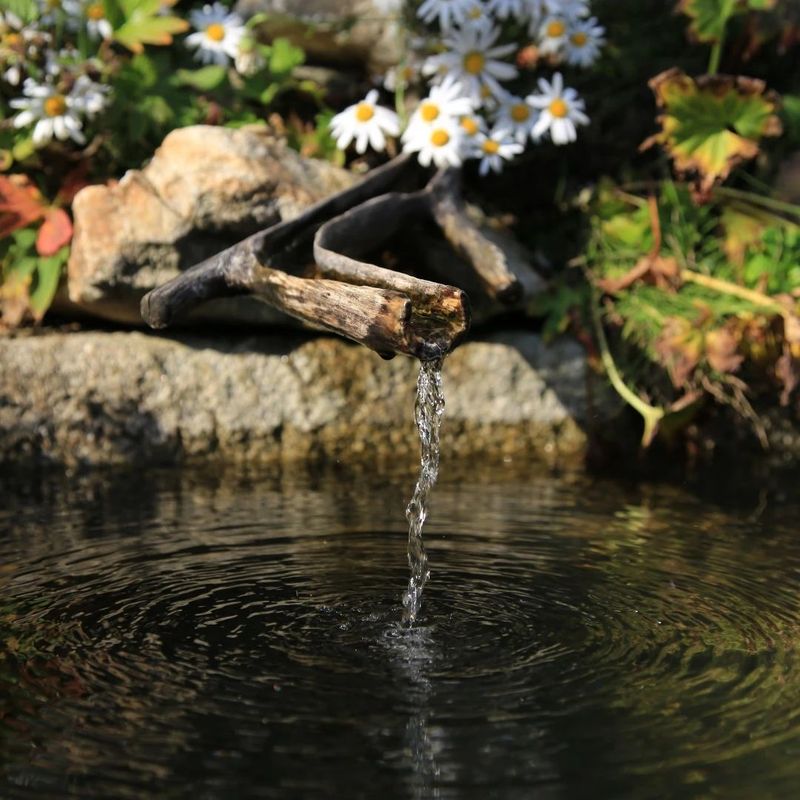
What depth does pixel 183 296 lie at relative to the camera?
4461mm

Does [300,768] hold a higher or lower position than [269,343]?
lower

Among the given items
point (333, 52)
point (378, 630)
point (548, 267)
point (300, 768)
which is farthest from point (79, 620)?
point (333, 52)

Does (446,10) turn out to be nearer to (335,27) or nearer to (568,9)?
(568,9)

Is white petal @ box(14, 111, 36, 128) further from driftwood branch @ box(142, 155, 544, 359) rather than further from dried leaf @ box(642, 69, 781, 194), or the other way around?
dried leaf @ box(642, 69, 781, 194)

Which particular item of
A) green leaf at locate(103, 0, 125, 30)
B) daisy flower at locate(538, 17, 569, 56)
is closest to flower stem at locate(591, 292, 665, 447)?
daisy flower at locate(538, 17, 569, 56)

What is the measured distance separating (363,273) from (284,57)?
7.87ft

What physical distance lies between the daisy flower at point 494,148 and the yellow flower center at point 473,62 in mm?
279

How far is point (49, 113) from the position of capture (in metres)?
5.55

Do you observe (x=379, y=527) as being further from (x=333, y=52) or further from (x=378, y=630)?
(x=333, y=52)

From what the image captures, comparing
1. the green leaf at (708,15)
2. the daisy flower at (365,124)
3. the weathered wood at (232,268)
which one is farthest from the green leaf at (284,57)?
the green leaf at (708,15)

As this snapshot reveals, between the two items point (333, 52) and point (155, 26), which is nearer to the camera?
point (155, 26)

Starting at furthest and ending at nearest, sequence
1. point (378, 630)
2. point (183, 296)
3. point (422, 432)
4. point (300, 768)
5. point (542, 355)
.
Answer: point (542, 355)
point (183, 296)
point (422, 432)
point (378, 630)
point (300, 768)

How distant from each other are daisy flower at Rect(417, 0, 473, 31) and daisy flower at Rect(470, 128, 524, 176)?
1.65 ft

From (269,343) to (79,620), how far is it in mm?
2410
